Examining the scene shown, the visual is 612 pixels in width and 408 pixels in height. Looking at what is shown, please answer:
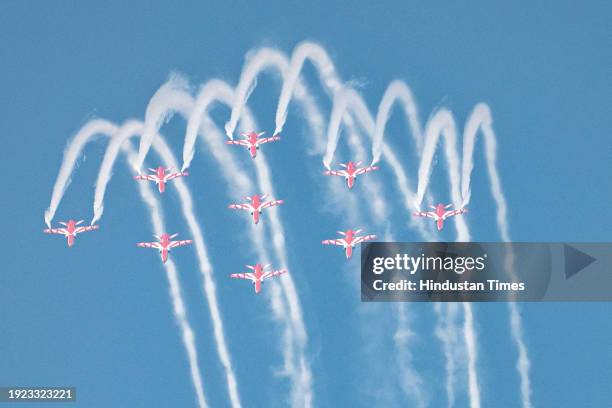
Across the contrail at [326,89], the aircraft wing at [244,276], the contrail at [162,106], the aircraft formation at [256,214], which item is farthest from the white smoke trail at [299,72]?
the aircraft wing at [244,276]

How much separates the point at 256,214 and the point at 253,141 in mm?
297

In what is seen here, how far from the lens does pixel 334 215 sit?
11.2 feet

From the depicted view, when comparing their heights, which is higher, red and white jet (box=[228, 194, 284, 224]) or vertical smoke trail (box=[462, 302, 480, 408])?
red and white jet (box=[228, 194, 284, 224])

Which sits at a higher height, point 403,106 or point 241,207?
point 403,106

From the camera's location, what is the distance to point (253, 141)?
11.3 ft

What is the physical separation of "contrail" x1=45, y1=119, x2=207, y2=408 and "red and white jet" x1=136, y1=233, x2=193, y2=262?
3 cm

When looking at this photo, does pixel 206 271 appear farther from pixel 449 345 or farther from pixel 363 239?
pixel 449 345

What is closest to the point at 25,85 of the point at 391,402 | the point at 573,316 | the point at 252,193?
the point at 252,193

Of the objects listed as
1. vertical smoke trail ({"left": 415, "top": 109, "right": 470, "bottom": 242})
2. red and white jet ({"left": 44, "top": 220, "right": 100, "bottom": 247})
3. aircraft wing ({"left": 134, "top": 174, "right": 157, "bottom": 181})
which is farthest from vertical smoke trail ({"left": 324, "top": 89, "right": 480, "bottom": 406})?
red and white jet ({"left": 44, "top": 220, "right": 100, "bottom": 247})

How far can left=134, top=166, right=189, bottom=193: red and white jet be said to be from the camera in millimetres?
3438

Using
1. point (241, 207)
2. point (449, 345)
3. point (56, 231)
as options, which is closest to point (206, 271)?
point (241, 207)

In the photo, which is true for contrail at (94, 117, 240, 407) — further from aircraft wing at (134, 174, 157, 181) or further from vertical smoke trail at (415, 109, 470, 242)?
vertical smoke trail at (415, 109, 470, 242)

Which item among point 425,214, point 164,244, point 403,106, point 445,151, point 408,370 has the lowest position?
point 408,370

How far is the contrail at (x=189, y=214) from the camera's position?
11.2 feet
